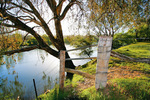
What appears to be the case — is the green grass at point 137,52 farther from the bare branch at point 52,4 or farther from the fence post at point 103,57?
the bare branch at point 52,4

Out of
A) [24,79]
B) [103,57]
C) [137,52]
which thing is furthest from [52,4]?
[137,52]

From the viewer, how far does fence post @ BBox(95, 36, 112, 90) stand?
6.69 feet

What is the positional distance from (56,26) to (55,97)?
Result: 3530 millimetres

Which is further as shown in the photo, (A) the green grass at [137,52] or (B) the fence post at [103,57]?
(A) the green grass at [137,52]

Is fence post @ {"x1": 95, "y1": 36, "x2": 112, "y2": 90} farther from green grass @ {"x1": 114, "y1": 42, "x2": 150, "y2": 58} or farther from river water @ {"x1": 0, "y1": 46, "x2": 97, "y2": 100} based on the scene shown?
green grass @ {"x1": 114, "y1": 42, "x2": 150, "y2": 58}

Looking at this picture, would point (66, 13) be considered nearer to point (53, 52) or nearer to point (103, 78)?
point (53, 52)

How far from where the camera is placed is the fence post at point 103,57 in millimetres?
2039

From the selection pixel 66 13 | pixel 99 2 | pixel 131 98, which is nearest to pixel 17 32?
pixel 66 13

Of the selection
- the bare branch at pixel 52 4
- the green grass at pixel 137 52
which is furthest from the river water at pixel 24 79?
the green grass at pixel 137 52

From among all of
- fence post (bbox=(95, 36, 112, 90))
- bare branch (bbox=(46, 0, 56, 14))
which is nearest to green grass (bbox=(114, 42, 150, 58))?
fence post (bbox=(95, 36, 112, 90))

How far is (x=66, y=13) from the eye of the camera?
5.39 metres

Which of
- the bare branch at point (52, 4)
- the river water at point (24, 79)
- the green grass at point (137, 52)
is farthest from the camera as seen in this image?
the green grass at point (137, 52)

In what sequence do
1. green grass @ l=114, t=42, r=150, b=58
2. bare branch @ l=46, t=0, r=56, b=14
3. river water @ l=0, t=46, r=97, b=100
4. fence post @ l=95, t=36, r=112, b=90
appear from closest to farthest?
1. fence post @ l=95, t=36, r=112, b=90
2. river water @ l=0, t=46, r=97, b=100
3. bare branch @ l=46, t=0, r=56, b=14
4. green grass @ l=114, t=42, r=150, b=58

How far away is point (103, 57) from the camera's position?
2.07 meters
